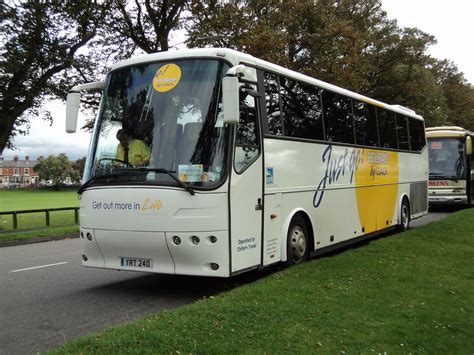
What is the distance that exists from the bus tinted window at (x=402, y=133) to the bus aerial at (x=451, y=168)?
8.94 metres

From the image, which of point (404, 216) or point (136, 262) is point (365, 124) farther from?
point (136, 262)

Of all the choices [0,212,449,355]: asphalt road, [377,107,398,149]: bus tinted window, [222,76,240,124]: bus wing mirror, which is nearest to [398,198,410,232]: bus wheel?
[377,107,398,149]: bus tinted window

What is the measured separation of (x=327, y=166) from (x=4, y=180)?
191m

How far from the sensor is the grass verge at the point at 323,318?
14.7 feet

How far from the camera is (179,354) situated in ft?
13.9

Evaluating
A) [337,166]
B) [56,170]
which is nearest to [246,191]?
[337,166]

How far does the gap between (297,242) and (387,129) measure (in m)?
5.99

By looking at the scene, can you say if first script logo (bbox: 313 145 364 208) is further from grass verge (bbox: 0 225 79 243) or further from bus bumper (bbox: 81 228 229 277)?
grass verge (bbox: 0 225 79 243)

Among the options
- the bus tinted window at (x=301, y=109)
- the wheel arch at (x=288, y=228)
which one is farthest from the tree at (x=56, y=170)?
the wheel arch at (x=288, y=228)

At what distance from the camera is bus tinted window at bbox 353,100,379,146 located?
11344 mm

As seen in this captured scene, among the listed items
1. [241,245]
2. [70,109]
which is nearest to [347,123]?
[241,245]

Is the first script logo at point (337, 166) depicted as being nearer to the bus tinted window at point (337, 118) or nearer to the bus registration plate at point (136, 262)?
the bus tinted window at point (337, 118)

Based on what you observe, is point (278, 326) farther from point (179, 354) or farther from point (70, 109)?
point (70, 109)

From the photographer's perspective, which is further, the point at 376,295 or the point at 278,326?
the point at 376,295
